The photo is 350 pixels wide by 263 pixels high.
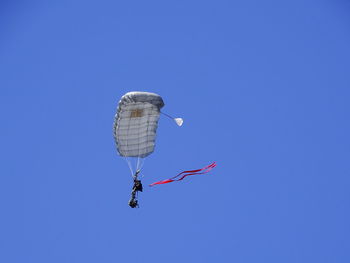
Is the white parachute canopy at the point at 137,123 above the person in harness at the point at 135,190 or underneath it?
above

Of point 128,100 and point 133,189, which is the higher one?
point 128,100

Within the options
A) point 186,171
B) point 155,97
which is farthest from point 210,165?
point 155,97

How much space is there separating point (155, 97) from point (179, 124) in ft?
6.43

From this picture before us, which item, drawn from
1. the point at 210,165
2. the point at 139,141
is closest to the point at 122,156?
the point at 139,141

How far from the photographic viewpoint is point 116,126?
31344mm

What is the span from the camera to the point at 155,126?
3281 cm

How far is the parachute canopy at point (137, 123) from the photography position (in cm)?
3072

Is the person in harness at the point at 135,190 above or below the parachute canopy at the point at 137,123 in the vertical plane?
below

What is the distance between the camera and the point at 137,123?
32.0m

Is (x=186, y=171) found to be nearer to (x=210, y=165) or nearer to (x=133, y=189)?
(x=210, y=165)

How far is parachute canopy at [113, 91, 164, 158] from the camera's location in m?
30.7

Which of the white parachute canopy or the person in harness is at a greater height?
the white parachute canopy

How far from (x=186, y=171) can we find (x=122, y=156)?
14.6 ft

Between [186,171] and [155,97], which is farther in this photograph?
[155,97]
